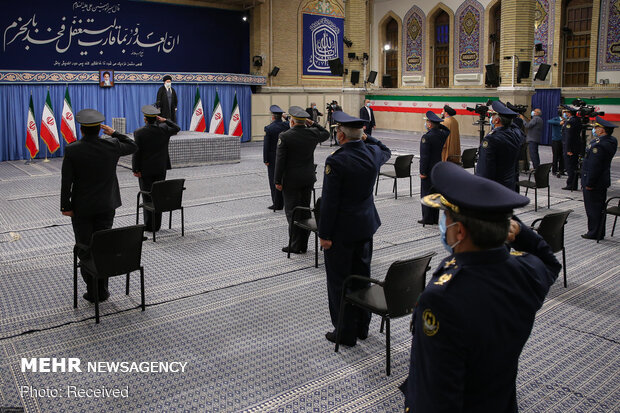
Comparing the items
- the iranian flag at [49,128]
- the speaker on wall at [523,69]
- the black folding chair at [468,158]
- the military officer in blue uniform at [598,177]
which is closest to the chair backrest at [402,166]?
the black folding chair at [468,158]

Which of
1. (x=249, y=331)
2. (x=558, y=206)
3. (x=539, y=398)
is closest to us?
(x=539, y=398)

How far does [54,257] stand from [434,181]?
5.06m

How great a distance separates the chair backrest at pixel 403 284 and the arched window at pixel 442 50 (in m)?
18.7

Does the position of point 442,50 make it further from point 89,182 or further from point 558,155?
point 89,182

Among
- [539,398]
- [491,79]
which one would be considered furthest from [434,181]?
[491,79]

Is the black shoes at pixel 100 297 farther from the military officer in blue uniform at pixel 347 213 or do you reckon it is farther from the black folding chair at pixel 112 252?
the military officer in blue uniform at pixel 347 213

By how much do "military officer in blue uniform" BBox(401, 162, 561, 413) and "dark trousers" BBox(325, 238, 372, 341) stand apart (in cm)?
205

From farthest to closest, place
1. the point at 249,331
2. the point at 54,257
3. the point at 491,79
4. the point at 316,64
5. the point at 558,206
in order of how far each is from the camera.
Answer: the point at 316,64
the point at 491,79
the point at 558,206
the point at 54,257
the point at 249,331

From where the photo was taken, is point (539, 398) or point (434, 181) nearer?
point (434, 181)

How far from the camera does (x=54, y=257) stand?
5.87 metres

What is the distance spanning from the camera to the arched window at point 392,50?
75.9 ft

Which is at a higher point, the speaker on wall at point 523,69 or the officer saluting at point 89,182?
the speaker on wall at point 523,69

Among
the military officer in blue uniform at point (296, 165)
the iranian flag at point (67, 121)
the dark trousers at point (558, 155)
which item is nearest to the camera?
the military officer in blue uniform at point (296, 165)

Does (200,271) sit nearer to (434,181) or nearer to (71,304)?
(71,304)
